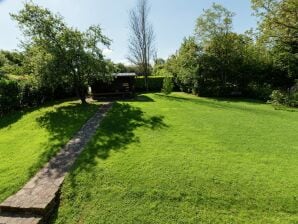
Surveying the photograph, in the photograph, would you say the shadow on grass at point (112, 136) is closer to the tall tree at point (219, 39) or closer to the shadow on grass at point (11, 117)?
the shadow on grass at point (11, 117)

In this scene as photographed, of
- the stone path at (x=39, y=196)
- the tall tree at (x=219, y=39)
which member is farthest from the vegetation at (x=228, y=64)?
the stone path at (x=39, y=196)

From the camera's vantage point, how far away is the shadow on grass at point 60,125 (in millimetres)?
7880

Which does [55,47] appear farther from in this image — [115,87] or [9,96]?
[115,87]

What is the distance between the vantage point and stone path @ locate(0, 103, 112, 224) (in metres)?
5.16

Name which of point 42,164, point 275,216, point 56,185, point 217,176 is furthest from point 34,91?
point 275,216

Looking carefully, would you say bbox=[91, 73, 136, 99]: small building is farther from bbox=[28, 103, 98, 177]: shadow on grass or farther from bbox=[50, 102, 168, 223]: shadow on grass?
bbox=[50, 102, 168, 223]: shadow on grass

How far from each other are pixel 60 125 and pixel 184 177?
6.91 metres

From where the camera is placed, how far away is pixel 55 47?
13.9 metres

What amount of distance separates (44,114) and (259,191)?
11.0 metres

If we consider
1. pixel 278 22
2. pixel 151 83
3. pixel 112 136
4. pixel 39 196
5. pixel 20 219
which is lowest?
pixel 20 219

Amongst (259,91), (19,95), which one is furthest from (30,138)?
(259,91)

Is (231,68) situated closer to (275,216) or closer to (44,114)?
(44,114)

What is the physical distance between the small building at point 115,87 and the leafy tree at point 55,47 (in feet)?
13.8

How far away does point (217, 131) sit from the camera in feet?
32.7
